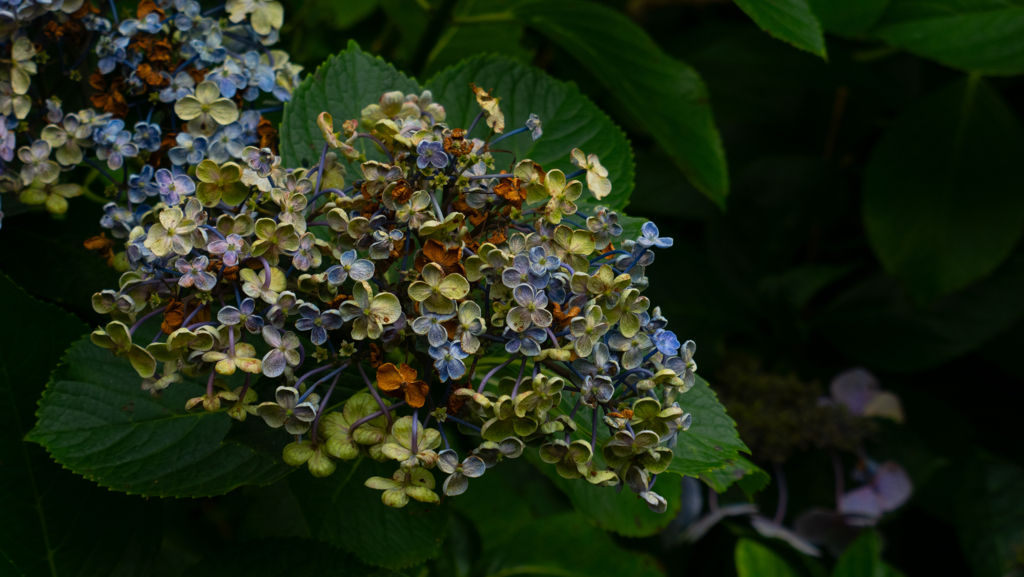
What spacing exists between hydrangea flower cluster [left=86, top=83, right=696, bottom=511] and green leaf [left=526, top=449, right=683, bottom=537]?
0.35 m

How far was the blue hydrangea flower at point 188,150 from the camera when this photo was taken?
71 cm

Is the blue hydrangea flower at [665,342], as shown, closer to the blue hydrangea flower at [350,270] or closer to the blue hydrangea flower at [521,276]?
the blue hydrangea flower at [521,276]

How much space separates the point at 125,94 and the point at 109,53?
5cm

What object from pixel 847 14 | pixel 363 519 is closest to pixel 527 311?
pixel 363 519

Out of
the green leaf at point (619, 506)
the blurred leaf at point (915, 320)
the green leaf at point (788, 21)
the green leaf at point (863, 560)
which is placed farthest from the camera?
the blurred leaf at point (915, 320)

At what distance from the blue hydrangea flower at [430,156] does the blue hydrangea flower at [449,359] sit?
156mm

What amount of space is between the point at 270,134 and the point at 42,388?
36 centimetres

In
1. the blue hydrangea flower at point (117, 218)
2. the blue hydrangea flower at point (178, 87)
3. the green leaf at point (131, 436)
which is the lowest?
the green leaf at point (131, 436)

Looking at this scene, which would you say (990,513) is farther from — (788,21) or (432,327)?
(432,327)

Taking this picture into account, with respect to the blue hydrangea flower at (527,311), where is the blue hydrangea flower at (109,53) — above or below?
above

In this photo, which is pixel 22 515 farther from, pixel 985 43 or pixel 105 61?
pixel 985 43

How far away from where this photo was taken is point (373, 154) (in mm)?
824

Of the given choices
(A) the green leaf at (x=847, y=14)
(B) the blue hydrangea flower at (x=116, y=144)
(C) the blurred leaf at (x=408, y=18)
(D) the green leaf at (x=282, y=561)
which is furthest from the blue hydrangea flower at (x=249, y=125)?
(A) the green leaf at (x=847, y=14)

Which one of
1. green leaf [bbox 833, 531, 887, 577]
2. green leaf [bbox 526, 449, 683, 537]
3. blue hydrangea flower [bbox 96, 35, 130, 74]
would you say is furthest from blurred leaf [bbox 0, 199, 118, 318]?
green leaf [bbox 833, 531, 887, 577]
